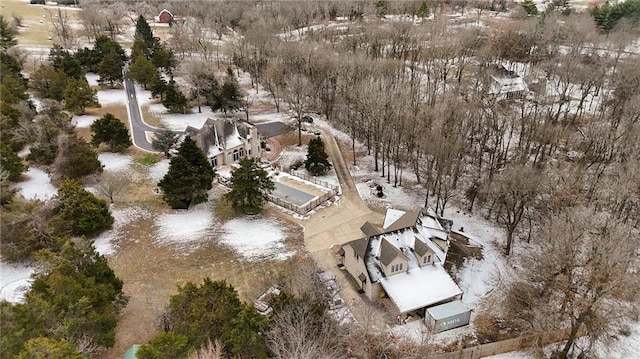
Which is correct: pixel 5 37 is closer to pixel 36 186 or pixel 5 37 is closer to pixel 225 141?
pixel 36 186

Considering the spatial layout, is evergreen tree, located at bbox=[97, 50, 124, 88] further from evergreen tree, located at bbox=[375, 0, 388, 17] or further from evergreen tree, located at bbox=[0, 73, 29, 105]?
evergreen tree, located at bbox=[375, 0, 388, 17]

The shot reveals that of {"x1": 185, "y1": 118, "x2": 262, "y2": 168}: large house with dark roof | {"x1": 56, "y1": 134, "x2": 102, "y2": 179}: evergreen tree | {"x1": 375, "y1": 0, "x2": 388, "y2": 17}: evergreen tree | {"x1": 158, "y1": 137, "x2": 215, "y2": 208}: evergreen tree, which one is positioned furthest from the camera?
{"x1": 375, "y1": 0, "x2": 388, "y2": 17}: evergreen tree

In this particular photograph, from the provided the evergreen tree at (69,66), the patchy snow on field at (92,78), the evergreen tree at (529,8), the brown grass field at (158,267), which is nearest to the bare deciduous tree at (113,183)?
the brown grass field at (158,267)

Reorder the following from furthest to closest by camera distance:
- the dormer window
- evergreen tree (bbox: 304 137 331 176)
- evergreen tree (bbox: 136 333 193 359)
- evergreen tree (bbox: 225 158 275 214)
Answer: evergreen tree (bbox: 304 137 331 176) < evergreen tree (bbox: 225 158 275 214) < the dormer window < evergreen tree (bbox: 136 333 193 359)

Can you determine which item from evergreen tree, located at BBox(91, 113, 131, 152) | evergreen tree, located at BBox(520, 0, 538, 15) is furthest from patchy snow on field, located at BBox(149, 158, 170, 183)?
evergreen tree, located at BBox(520, 0, 538, 15)

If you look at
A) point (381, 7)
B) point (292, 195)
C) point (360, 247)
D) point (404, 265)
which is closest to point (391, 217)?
point (360, 247)

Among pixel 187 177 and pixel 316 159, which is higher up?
pixel 187 177

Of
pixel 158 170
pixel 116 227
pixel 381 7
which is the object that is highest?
pixel 381 7

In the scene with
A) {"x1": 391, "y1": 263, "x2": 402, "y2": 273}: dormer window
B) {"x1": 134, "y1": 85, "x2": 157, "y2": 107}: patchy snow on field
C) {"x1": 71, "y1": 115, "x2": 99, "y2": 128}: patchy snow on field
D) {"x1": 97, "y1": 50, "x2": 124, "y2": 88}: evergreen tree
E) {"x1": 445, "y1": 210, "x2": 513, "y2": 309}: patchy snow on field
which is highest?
{"x1": 97, "y1": 50, "x2": 124, "y2": 88}: evergreen tree
